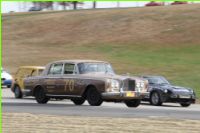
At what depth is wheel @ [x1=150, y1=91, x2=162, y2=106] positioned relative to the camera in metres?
25.4

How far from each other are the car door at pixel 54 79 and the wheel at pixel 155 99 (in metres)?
4.50

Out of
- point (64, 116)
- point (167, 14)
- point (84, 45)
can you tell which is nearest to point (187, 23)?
point (167, 14)

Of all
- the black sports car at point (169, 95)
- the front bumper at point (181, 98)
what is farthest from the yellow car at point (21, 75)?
the front bumper at point (181, 98)

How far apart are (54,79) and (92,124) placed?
7901mm

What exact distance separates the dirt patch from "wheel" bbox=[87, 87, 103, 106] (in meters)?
4.73

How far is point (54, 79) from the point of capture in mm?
22516

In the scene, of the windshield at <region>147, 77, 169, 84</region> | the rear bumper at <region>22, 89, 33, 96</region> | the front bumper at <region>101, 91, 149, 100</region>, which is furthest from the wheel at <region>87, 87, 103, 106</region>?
the windshield at <region>147, 77, 169, 84</region>

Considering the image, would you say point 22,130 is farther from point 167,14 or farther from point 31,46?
point 167,14

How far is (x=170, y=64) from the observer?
46969mm

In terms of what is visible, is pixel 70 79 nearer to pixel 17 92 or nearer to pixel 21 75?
pixel 17 92

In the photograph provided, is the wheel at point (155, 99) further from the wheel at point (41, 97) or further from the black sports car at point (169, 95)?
the wheel at point (41, 97)

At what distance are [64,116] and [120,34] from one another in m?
47.1

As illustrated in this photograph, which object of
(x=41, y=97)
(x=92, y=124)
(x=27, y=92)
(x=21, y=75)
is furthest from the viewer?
(x=21, y=75)

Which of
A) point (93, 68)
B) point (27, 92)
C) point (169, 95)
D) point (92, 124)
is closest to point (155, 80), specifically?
point (169, 95)
